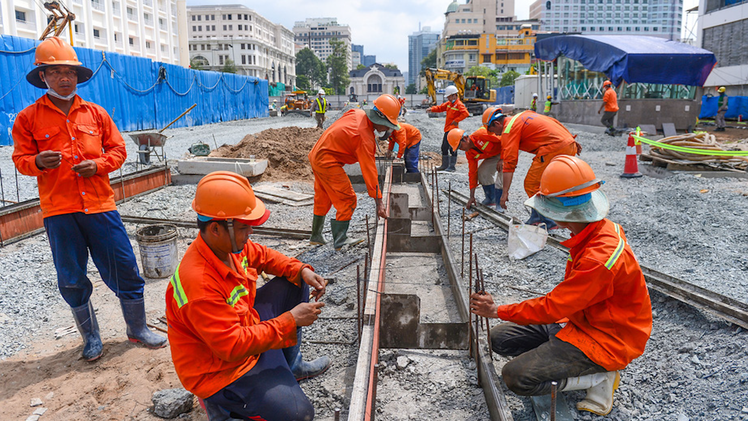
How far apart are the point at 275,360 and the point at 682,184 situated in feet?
27.1

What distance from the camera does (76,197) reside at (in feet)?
10.1

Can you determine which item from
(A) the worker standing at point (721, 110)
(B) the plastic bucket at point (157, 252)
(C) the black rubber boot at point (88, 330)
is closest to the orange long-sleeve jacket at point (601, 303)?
(C) the black rubber boot at point (88, 330)

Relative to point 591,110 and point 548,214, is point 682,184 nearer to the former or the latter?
point 548,214

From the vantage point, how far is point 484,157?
6.69 metres

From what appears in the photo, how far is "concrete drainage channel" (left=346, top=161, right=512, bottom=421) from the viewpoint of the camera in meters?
2.60

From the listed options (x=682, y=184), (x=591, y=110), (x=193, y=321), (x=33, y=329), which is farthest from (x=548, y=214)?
(x=591, y=110)

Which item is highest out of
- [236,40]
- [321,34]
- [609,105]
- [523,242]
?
[321,34]

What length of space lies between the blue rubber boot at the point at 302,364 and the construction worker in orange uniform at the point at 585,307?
39.6 inches

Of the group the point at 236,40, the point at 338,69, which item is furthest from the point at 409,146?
the point at 236,40

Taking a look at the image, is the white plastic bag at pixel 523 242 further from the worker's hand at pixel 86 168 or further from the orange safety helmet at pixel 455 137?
the worker's hand at pixel 86 168

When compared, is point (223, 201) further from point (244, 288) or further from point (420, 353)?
point (420, 353)

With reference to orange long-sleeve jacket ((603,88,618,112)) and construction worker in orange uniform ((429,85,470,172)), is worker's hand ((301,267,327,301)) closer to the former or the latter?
construction worker in orange uniform ((429,85,470,172))

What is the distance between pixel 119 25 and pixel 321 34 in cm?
14460

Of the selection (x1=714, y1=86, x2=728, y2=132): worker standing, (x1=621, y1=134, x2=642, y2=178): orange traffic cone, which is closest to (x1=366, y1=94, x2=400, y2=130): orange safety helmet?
(x1=621, y1=134, x2=642, y2=178): orange traffic cone
